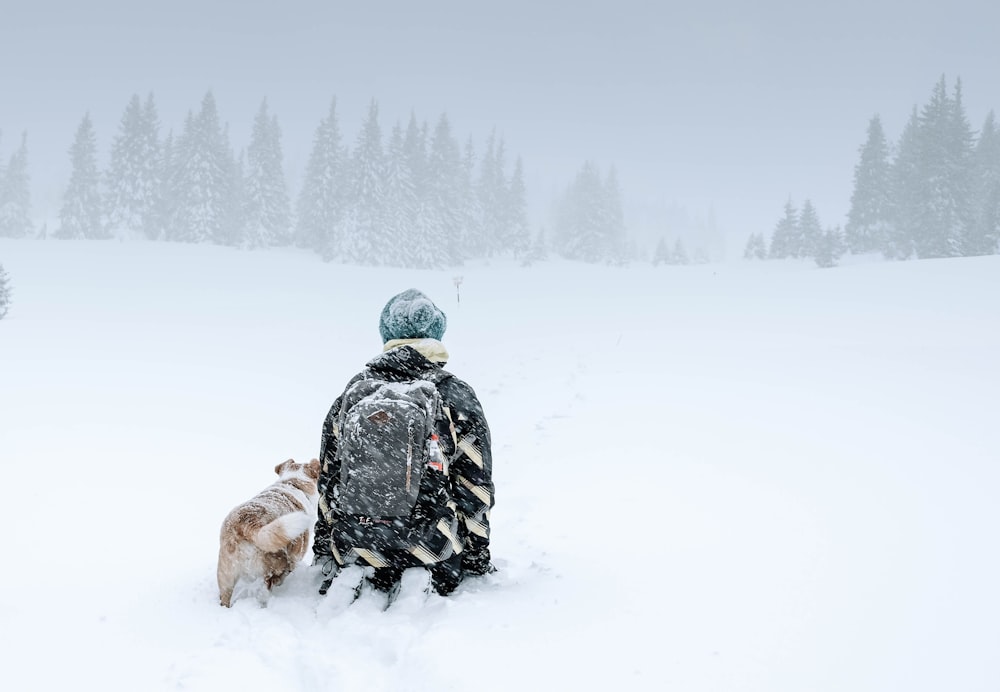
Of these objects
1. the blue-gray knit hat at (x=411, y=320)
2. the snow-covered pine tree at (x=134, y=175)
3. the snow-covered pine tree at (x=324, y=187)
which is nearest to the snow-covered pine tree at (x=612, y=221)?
the snow-covered pine tree at (x=324, y=187)

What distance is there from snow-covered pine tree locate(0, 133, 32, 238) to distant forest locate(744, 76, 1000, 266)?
64270 millimetres

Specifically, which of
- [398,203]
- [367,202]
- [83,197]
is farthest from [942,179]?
[83,197]

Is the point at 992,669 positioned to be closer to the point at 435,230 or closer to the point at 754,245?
the point at 435,230

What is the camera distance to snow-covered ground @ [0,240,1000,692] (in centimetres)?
281

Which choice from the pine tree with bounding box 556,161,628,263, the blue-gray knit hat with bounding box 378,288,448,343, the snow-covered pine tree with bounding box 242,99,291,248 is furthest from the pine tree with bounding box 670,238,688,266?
the blue-gray knit hat with bounding box 378,288,448,343

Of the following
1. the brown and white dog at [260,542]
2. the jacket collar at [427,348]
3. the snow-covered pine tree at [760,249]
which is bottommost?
the brown and white dog at [260,542]

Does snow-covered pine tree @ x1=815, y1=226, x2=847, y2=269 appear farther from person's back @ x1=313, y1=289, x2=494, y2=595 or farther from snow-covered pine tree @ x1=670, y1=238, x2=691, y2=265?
person's back @ x1=313, y1=289, x2=494, y2=595

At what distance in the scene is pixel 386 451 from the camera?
324 centimetres

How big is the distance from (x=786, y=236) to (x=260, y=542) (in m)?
52.9

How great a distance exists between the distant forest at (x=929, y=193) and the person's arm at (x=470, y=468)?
1620 inches

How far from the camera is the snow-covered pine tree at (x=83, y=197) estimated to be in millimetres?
47875

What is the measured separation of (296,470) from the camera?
4219mm

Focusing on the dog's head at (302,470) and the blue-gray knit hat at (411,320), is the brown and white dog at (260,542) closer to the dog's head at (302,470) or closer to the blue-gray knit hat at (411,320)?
the dog's head at (302,470)

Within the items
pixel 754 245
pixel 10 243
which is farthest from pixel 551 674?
pixel 754 245
